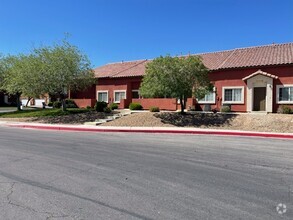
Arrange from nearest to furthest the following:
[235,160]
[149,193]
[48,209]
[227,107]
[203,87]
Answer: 1. [48,209]
2. [149,193]
3. [235,160]
4. [203,87]
5. [227,107]

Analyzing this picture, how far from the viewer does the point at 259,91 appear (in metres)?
28.2

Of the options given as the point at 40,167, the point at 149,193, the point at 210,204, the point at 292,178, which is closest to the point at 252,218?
the point at 210,204

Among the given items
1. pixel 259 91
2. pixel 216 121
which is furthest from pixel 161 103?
pixel 259 91

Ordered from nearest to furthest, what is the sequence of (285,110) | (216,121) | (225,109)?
(216,121)
(285,110)
(225,109)

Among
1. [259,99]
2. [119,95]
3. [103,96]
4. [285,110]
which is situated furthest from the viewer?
[103,96]

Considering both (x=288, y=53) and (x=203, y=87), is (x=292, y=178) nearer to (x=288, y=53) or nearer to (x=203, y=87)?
(x=203, y=87)

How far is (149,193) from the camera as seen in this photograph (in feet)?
20.0

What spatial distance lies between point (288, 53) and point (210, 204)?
26.9 meters

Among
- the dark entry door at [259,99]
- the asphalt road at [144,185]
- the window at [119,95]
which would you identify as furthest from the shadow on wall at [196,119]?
the asphalt road at [144,185]

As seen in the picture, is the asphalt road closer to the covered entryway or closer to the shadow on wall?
the shadow on wall

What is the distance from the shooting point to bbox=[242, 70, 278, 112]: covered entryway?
89.7 feet

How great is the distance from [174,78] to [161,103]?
25.6 feet

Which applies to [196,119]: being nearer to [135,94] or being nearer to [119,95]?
[135,94]

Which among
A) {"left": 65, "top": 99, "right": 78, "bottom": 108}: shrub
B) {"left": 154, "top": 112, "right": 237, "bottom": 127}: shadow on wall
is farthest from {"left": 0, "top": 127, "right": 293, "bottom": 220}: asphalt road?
{"left": 65, "top": 99, "right": 78, "bottom": 108}: shrub
